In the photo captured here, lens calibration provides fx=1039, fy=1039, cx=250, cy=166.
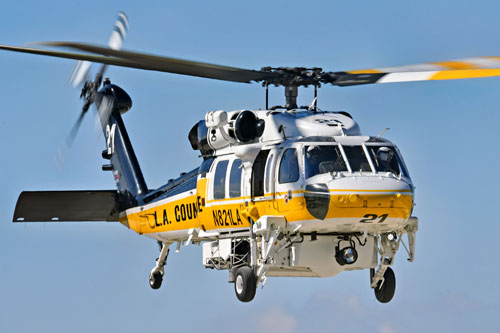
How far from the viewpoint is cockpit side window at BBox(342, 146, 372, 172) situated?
19.0 meters

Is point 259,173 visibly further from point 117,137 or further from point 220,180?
point 117,137

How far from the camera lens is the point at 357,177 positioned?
1864cm

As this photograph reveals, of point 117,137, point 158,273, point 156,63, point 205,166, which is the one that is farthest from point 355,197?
point 117,137

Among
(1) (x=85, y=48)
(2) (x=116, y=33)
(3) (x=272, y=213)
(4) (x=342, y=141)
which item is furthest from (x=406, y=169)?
(2) (x=116, y=33)

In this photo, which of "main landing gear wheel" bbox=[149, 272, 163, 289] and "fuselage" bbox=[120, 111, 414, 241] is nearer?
"fuselage" bbox=[120, 111, 414, 241]

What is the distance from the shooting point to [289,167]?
62.8 ft

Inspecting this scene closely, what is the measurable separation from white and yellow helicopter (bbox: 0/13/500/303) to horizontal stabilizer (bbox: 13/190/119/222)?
383cm

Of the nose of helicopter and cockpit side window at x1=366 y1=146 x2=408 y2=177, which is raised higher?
cockpit side window at x1=366 y1=146 x2=408 y2=177

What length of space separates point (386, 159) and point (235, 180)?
3032mm

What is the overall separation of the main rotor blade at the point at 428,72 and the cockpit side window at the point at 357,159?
1708 millimetres

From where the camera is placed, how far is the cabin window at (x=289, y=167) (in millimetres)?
19031

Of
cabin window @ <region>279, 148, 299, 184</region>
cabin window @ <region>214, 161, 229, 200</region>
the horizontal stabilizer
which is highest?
cabin window @ <region>279, 148, 299, 184</region>

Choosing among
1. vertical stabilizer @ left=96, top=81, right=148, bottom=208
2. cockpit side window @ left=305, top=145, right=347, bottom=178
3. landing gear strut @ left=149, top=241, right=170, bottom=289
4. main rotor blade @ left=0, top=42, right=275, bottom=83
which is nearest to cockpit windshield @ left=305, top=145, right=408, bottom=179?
cockpit side window @ left=305, top=145, right=347, bottom=178

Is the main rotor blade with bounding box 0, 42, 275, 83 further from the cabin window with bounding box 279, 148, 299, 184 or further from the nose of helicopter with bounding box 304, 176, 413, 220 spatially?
the nose of helicopter with bounding box 304, 176, 413, 220
